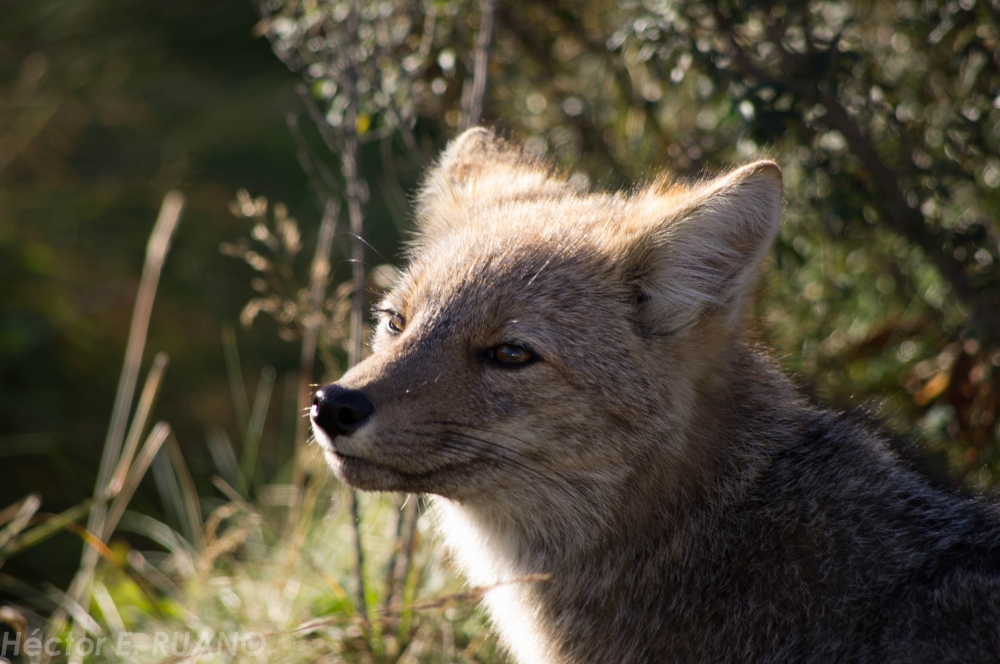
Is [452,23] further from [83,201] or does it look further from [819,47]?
[83,201]

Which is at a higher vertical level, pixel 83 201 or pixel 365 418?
pixel 365 418

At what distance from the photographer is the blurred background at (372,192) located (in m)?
4.35

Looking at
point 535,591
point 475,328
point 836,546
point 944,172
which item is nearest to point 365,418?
point 475,328

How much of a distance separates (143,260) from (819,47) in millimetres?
6148

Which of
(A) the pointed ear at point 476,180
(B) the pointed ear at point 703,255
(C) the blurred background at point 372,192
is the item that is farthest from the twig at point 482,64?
(B) the pointed ear at point 703,255

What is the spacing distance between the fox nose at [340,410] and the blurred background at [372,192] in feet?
3.56

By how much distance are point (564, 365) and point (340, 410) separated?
0.77 metres

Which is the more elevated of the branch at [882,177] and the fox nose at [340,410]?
the branch at [882,177]

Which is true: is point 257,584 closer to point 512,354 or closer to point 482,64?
point 512,354

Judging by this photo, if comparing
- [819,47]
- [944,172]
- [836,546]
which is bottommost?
[836,546]

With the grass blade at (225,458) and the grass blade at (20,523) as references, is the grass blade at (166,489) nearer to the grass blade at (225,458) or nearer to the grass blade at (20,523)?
the grass blade at (225,458)

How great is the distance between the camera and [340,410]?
2918mm

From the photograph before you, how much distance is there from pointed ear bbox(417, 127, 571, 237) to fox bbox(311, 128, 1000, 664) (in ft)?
2.20

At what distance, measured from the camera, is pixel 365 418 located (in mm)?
2938
